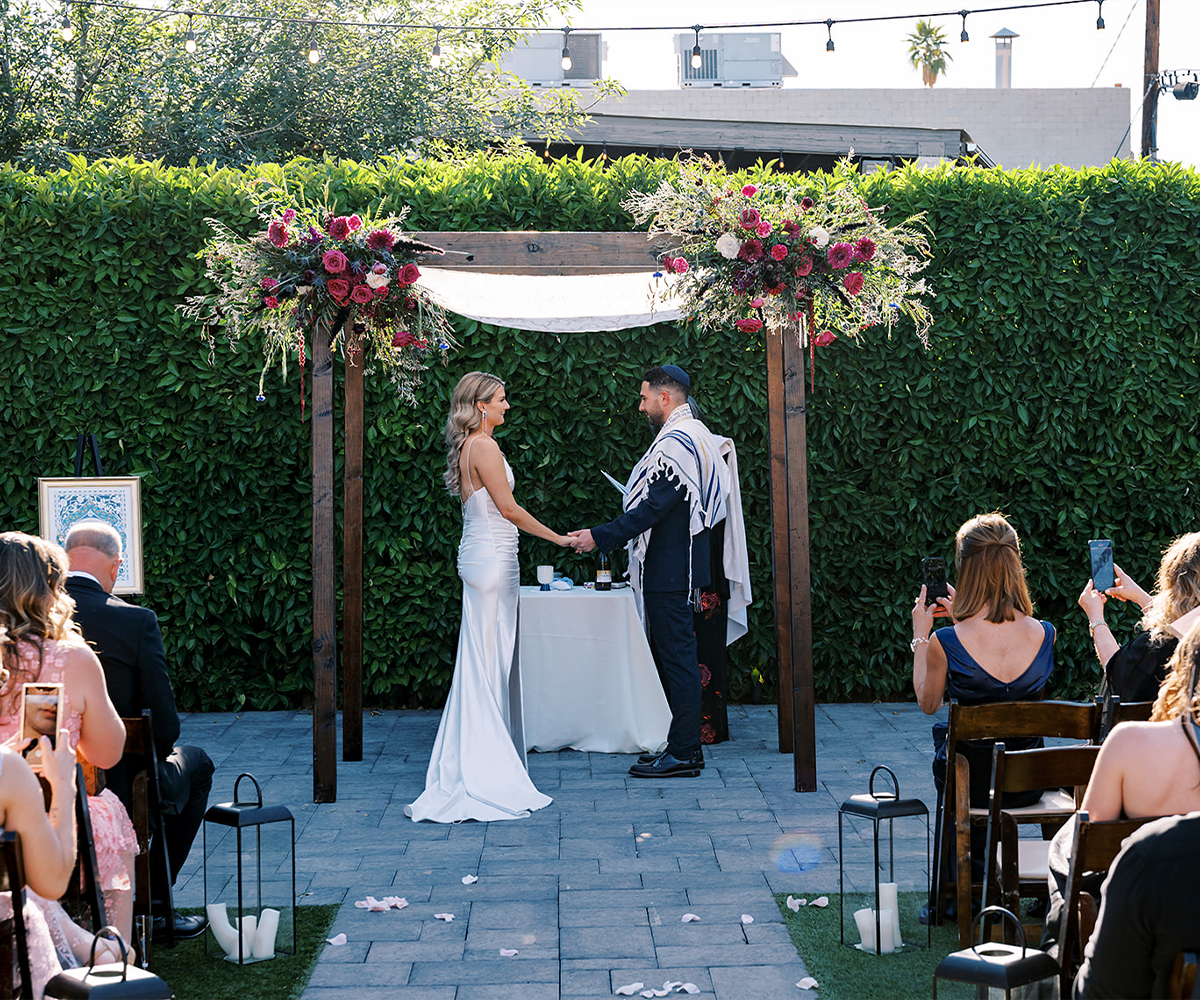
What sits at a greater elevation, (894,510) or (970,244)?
(970,244)

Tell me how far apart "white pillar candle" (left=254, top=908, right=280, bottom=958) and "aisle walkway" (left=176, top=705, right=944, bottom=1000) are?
0.71 ft

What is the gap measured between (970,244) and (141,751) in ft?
19.2

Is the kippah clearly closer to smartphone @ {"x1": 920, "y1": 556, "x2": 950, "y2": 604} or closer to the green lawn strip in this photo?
smartphone @ {"x1": 920, "y1": 556, "x2": 950, "y2": 604}

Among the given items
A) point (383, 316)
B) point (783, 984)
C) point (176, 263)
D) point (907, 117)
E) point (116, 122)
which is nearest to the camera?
point (783, 984)

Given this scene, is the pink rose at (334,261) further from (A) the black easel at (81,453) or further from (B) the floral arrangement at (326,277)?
(A) the black easel at (81,453)

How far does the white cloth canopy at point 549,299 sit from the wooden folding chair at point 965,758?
10.4 ft

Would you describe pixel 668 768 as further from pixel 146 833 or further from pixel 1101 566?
pixel 146 833

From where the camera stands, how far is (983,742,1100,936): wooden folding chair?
10.9ft

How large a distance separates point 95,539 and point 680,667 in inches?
119

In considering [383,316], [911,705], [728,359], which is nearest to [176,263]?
[383,316]

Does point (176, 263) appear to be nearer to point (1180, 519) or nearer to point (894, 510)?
point (894, 510)

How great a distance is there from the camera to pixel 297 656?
7723 millimetres

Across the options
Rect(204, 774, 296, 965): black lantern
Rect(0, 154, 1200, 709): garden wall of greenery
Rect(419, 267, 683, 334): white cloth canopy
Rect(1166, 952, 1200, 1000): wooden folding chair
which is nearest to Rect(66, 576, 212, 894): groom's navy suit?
Rect(204, 774, 296, 965): black lantern

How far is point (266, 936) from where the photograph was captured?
3938 millimetres
